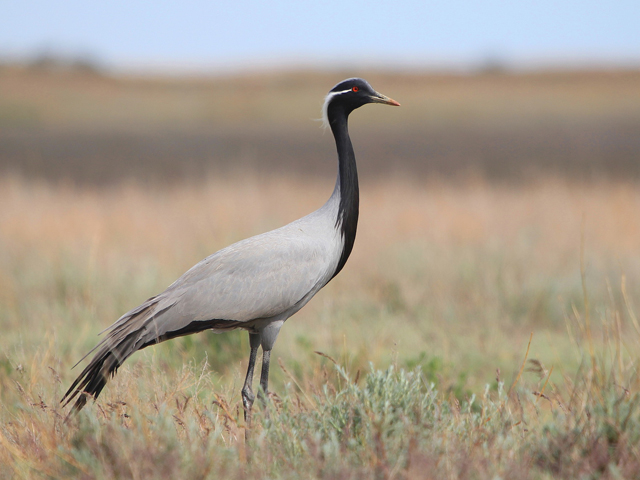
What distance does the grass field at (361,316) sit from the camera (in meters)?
2.68

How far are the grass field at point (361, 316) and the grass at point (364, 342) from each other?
0.08ft

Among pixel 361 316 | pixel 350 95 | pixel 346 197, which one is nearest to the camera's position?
pixel 346 197

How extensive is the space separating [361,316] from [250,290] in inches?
116

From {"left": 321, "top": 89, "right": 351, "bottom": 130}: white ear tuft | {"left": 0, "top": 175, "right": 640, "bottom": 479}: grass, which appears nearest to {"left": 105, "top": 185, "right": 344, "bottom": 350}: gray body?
{"left": 0, "top": 175, "right": 640, "bottom": 479}: grass

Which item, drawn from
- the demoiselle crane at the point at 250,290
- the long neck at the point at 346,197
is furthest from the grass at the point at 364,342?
the long neck at the point at 346,197

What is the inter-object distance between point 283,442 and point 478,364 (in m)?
2.90

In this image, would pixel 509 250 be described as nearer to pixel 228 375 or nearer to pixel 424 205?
pixel 424 205

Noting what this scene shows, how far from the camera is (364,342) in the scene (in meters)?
5.32

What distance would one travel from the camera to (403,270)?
764 cm

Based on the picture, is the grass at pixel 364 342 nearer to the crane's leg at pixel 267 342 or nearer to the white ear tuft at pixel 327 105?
the crane's leg at pixel 267 342

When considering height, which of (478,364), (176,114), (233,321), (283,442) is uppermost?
(176,114)

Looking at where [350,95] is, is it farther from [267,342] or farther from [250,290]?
[267,342]

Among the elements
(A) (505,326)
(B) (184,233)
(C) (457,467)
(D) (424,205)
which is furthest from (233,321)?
(D) (424,205)

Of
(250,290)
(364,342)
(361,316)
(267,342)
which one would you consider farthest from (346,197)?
(361,316)
